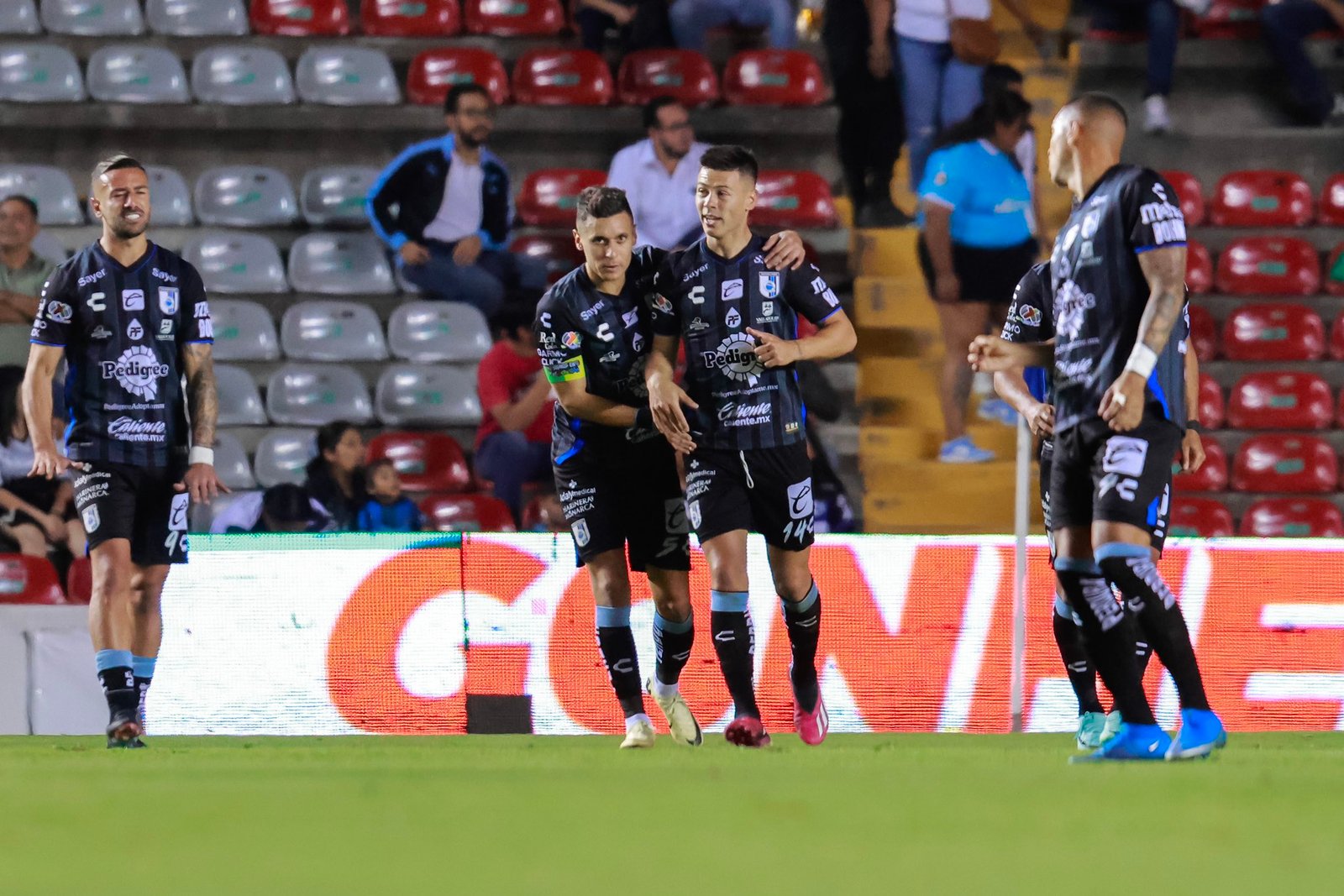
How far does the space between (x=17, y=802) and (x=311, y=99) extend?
30.2 ft

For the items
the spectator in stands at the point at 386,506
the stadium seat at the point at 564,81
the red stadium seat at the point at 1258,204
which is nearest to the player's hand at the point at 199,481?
the spectator in stands at the point at 386,506

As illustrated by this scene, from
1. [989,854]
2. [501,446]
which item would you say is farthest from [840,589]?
[989,854]

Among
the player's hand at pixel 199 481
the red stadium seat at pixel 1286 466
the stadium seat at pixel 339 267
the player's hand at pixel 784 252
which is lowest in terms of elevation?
the red stadium seat at pixel 1286 466

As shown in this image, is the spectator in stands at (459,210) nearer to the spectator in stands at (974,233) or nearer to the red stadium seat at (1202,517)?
the spectator in stands at (974,233)

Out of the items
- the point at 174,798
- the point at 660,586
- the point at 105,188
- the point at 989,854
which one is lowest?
the point at 660,586

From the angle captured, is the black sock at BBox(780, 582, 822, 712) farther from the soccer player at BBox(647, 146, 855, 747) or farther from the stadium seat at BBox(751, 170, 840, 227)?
the stadium seat at BBox(751, 170, 840, 227)

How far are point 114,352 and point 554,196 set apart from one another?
577cm

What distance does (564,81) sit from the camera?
41.9 feet

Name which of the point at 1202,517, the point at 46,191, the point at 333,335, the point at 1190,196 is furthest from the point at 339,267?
the point at 1190,196

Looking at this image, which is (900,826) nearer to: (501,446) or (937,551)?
(937,551)

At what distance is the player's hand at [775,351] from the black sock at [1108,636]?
131 cm

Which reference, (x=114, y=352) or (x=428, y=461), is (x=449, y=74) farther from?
(x=114, y=352)

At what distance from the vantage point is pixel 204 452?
22.6 ft

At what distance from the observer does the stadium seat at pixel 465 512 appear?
1059 cm
